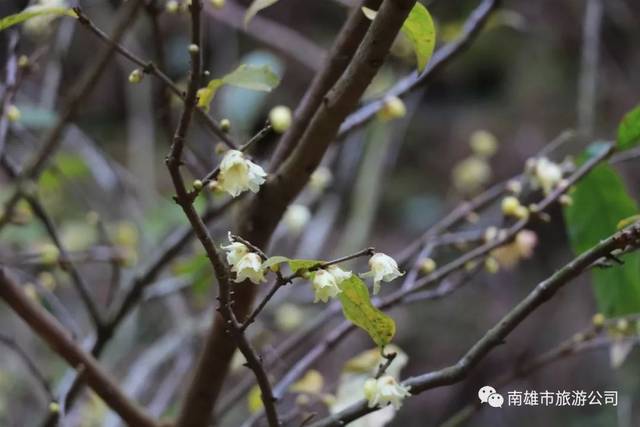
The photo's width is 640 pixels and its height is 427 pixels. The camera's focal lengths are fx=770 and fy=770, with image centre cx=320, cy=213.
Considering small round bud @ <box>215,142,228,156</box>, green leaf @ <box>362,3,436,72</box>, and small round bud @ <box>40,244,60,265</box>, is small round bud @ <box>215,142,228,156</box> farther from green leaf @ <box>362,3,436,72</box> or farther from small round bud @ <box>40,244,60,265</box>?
small round bud @ <box>40,244,60,265</box>

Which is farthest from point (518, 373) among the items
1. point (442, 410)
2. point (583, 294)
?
point (583, 294)

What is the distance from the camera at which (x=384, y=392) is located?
38 cm

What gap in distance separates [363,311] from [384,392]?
41 mm

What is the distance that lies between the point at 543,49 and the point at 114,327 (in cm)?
125

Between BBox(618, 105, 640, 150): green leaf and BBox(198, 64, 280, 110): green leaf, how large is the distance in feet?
0.77

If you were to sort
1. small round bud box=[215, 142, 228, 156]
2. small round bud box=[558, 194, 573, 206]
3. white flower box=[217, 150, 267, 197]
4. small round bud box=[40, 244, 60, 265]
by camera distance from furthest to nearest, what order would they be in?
1. small round bud box=[40, 244, 60, 265]
2. small round bud box=[558, 194, 573, 206]
3. small round bud box=[215, 142, 228, 156]
4. white flower box=[217, 150, 267, 197]

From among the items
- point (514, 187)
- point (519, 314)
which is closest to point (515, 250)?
point (514, 187)

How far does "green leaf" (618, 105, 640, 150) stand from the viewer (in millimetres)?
489

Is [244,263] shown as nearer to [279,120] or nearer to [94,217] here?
[279,120]

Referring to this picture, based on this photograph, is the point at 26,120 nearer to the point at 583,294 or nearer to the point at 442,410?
the point at 442,410

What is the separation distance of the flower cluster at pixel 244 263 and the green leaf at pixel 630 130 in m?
0.28

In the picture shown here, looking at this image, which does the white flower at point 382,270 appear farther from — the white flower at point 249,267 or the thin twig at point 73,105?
the thin twig at point 73,105

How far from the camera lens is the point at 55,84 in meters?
0.91

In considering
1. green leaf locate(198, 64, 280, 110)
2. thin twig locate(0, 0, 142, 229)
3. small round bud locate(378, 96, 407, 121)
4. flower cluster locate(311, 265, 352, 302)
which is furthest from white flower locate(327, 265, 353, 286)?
thin twig locate(0, 0, 142, 229)
